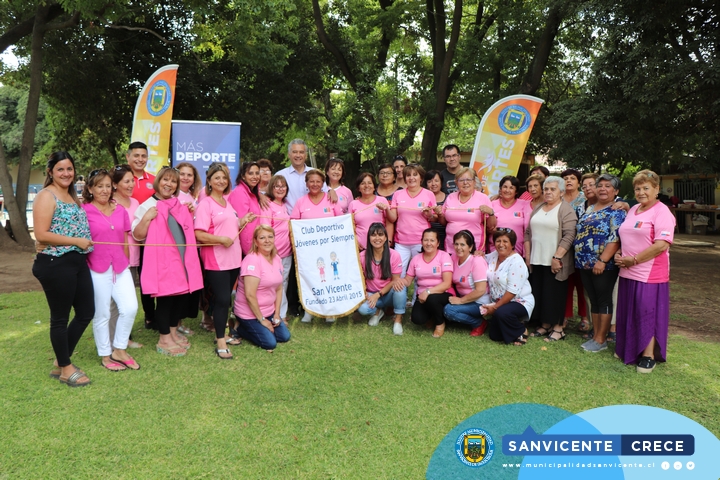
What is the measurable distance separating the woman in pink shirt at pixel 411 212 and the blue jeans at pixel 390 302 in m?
0.34

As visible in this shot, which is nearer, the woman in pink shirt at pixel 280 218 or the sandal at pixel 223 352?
the sandal at pixel 223 352

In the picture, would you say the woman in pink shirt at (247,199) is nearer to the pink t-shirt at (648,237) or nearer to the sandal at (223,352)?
the sandal at (223,352)

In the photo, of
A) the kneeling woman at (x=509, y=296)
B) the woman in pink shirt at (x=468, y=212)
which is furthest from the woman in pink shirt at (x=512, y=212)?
the kneeling woman at (x=509, y=296)

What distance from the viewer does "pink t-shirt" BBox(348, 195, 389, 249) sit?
222 inches

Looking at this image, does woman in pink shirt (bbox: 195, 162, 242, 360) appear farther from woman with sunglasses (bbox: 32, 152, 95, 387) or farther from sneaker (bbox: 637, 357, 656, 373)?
sneaker (bbox: 637, 357, 656, 373)

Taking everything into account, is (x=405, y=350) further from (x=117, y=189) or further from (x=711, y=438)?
(x=117, y=189)

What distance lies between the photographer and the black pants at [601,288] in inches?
184

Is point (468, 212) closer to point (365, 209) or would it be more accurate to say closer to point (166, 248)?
point (365, 209)

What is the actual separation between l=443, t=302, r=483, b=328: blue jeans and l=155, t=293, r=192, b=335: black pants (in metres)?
2.72

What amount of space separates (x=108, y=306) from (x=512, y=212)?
164 inches

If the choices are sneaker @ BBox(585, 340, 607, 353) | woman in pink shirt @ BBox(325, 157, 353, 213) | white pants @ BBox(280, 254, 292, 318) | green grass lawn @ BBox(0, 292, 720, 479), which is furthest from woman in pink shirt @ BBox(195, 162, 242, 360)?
sneaker @ BBox(585, 340, 607, 353)

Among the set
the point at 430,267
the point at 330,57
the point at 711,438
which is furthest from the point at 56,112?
the point at 711,438

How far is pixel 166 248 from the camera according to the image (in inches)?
173

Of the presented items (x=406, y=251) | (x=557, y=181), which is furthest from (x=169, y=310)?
(x=557, y=181)
